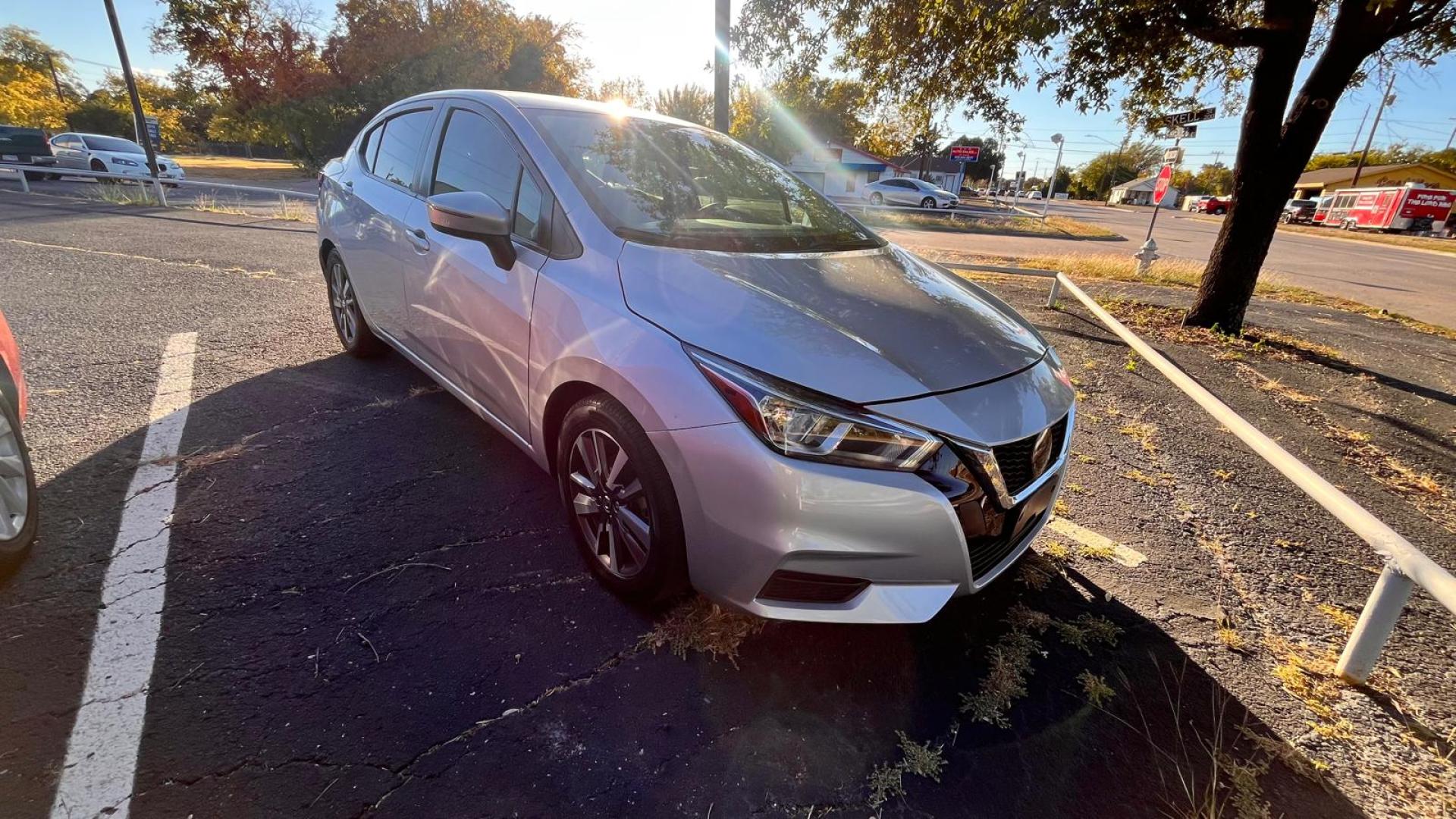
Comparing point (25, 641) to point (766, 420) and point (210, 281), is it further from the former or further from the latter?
point (210, 281)

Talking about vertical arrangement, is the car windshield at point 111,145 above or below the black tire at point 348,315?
above

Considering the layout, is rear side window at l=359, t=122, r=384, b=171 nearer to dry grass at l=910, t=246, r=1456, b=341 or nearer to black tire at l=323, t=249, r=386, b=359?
black tire at l=323, t=249, r=386, b=359

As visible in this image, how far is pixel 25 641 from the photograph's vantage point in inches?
71.3

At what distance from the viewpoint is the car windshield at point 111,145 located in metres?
21.0

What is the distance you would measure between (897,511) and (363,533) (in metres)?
2.05

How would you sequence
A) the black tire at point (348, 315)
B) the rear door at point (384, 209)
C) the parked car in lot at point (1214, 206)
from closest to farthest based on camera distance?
the rear door at point (384, 209)
the black tire at point (348, 315)
the parked car in lot at point (1214, 206)

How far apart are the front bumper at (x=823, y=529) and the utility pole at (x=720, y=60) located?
643 cm

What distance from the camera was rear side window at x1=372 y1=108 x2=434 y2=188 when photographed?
3287mm

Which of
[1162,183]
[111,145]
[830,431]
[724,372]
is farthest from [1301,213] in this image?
[111,145]

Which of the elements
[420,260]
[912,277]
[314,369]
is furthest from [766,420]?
[314,369]

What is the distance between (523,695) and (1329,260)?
23.3 meters

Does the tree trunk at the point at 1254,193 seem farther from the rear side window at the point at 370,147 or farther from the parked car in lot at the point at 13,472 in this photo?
the parked car in lot at the point at 13,472

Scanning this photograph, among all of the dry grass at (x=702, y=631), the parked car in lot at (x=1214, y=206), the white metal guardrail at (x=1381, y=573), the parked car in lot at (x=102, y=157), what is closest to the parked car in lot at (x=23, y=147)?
the parked car in lot at (x=102, y=157)

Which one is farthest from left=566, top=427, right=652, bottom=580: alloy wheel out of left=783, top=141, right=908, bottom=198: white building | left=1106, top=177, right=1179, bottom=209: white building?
left=1106, top=177, right=1179, bottom=209: white building
